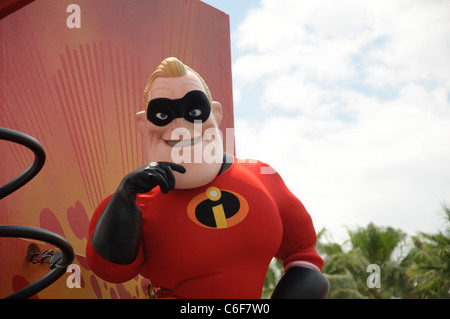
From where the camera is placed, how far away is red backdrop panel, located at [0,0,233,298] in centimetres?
251

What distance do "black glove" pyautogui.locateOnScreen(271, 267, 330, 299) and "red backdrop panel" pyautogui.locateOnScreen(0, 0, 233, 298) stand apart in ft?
3.95

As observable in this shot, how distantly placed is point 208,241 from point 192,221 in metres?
0.11

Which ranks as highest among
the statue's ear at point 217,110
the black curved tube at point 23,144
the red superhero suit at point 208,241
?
the statue's ear at point 217,110

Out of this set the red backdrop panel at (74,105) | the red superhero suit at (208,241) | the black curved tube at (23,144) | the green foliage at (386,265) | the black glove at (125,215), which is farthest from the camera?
the green foliage at (386,265)

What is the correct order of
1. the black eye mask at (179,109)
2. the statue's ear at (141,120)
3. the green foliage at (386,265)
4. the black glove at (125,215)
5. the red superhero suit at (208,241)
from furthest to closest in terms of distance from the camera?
the green foliage at (386,265) < the statue's ear at (141,120) < the black eye mask at (179,109) < the red superhero suit at (208,241) < the black glove at (125,215)

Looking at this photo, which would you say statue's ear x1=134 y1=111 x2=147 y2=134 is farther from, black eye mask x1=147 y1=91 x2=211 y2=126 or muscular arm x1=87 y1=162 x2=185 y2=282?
muscular arm x1=87 y1=162 x2=185 y2=282

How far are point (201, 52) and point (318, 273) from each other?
2.31 m

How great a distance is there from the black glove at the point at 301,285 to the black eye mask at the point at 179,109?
0.78 meters

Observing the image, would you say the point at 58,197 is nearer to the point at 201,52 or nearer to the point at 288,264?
the point at 288,264

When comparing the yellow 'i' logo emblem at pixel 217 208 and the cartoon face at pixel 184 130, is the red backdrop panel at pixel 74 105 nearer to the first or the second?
the cartoon face at pixel 184 130

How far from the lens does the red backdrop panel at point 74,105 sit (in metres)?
2.51

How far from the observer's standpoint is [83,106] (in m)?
2.99

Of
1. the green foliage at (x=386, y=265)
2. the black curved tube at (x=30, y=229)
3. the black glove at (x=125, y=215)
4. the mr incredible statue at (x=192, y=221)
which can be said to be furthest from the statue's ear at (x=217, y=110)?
the green foliage at (x=386, y=265)
